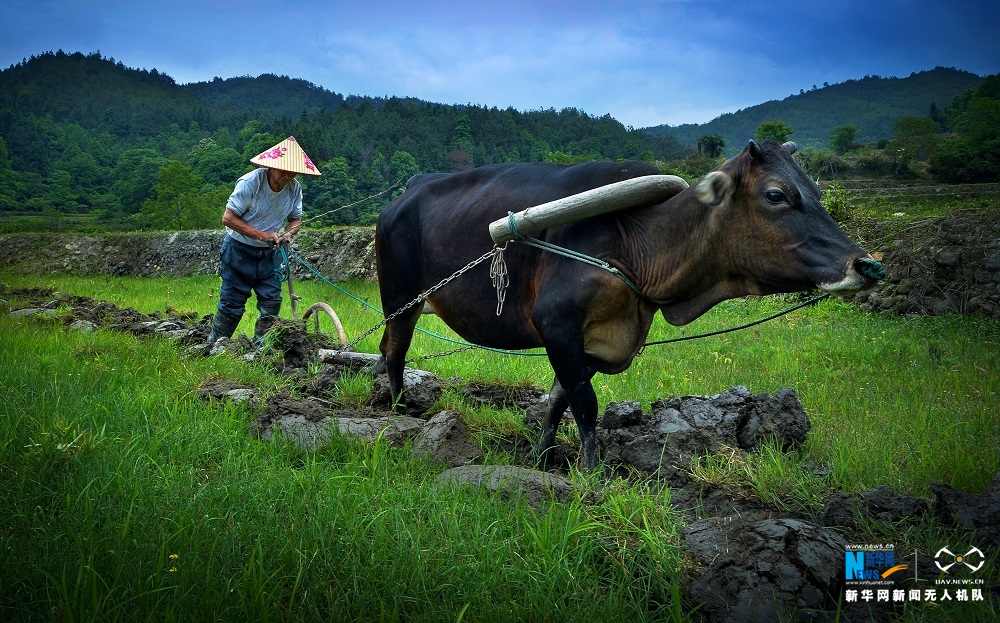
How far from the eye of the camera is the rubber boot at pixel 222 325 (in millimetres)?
7027

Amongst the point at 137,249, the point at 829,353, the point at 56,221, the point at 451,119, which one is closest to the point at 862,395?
the point at 829,353

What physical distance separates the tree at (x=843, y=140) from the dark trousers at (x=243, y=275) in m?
26.1

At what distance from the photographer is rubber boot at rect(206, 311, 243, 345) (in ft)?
23.1

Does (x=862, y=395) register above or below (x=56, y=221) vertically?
below

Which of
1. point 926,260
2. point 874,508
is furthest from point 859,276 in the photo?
point 926,260

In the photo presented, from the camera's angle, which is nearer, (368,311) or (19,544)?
(19,544)

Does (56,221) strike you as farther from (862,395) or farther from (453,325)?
(862,395)

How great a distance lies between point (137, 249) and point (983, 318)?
70.3 ft

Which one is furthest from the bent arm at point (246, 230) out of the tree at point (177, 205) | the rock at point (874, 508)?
the tree at point (177, 205)

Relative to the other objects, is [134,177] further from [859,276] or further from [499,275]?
[859,276]

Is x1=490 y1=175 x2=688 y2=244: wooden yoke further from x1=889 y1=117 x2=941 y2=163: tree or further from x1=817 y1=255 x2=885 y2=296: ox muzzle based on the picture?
x1=889 y1=117 x2=941 y2=163: tree

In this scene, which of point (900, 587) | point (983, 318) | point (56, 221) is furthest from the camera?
point (56, 221)

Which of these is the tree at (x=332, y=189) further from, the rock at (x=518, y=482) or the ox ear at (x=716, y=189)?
the ox ear at (x=716, y=189)

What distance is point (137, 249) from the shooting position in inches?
831
